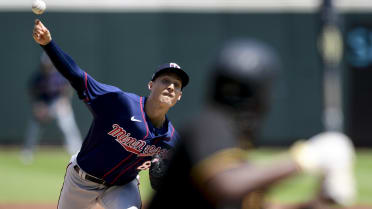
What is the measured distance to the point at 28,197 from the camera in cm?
984

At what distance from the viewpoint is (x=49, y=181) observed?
1125 cm

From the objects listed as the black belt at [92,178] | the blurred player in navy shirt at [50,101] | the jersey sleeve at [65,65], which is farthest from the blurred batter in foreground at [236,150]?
the blurred player in navy shirt at [50,101]

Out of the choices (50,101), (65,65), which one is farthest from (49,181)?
(65,65)

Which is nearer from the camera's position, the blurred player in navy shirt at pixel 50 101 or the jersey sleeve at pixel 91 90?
the jersey sleeve at pixel 91 90

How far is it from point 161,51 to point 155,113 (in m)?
11.0

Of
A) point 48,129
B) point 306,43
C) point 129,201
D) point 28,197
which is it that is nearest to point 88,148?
point 129,201

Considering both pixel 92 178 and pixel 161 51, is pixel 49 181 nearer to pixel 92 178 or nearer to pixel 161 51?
pixel 161 51

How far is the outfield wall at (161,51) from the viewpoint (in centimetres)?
1552

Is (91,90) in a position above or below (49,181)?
above

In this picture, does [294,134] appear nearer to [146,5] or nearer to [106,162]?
[146,5]

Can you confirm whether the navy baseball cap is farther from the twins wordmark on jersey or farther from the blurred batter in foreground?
the blurred batter in foreground

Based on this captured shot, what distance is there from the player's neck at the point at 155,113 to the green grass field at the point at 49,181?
3988 mm

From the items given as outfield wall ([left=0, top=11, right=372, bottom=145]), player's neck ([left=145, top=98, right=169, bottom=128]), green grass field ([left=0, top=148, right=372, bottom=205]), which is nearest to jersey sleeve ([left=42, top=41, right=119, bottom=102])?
player's neck ([left=145, top=98, right=169, bottom=128])

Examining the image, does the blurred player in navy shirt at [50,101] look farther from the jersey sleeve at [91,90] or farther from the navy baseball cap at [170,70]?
the navy baseball cap at [170,70]
